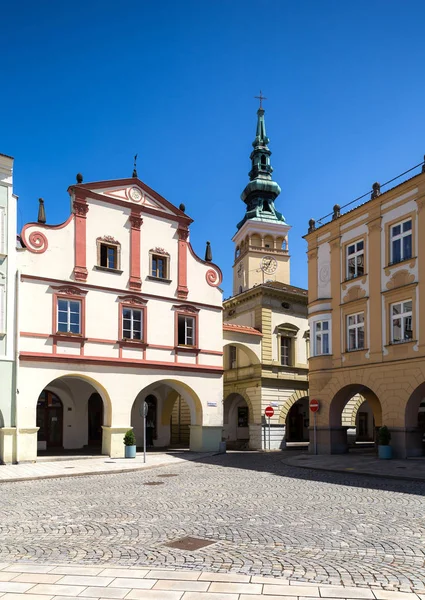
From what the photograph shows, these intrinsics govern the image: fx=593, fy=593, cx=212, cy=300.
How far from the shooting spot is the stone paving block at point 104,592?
20.6 ft

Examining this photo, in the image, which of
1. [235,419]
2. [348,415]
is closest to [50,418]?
[235,419]

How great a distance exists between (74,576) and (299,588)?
2656mm

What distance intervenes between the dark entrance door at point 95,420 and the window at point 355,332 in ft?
45.4

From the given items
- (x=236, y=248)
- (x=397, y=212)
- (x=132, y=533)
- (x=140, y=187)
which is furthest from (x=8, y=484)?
(x=236, y=248)

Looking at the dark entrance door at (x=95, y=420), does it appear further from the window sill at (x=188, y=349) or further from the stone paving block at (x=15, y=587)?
the stone paving block at (x=15, y=587)

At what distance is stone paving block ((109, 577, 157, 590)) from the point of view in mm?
6625

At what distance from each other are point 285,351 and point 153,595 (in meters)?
32.1

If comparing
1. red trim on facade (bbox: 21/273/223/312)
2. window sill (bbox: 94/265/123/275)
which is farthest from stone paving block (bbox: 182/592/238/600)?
window sill (bbox: 94/265/123/275)

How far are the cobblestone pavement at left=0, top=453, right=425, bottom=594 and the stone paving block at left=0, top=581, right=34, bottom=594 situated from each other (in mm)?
1350

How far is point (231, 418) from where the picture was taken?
4088cm

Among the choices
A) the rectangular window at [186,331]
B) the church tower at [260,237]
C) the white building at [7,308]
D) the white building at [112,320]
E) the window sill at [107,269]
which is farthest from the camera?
the church tower at [260,237]

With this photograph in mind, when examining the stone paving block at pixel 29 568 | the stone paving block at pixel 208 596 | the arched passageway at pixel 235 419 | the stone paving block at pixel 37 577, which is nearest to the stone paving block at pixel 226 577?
the stone paving block at pixel 208 596

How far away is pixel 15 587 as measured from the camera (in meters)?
6.63

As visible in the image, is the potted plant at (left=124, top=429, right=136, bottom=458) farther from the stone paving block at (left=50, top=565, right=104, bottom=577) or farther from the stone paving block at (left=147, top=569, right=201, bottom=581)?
the stone paving block at (left=147, top=569, right=201, bottom=581)
